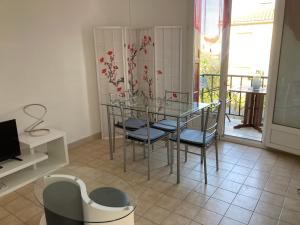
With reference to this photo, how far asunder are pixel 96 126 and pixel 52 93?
3.18 ft

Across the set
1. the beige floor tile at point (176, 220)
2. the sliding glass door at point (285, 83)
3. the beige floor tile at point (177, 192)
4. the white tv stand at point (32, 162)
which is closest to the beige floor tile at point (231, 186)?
the beige floor tile at point (177, 192)

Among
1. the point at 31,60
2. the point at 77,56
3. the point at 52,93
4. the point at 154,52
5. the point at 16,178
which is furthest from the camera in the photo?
the point at 154,52

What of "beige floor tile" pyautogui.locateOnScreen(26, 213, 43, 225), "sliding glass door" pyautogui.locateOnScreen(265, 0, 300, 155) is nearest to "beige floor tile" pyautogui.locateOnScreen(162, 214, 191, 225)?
"beige floor tile" pyautogui.locateOnScreen(26, 213, 43, 225)

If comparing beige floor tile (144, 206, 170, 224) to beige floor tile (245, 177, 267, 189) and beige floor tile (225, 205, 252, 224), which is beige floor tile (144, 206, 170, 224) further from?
beige floor tile (245, 177, 267, 189)

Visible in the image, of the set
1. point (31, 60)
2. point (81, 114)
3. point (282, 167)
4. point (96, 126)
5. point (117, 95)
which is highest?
point (31, 60)

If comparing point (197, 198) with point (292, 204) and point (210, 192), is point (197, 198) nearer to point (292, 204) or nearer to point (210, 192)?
point (210, 192)

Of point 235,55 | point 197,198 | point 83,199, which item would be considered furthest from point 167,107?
point 235,55

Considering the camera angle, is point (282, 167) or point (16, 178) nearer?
point (16, 178)

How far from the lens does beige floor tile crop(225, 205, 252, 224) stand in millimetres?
2260

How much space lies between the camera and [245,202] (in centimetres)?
250

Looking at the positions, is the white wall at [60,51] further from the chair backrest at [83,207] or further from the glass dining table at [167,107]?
the chair backrest at [83,207]

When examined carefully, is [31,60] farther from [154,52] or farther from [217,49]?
[217,49]

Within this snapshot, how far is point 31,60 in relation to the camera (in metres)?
3.16

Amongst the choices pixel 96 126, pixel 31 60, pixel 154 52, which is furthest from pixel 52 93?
pixel 154 52
